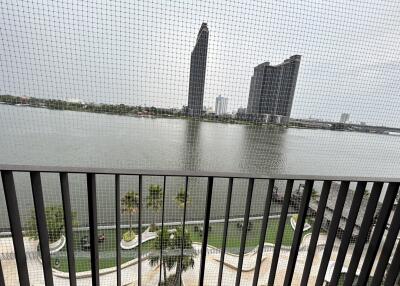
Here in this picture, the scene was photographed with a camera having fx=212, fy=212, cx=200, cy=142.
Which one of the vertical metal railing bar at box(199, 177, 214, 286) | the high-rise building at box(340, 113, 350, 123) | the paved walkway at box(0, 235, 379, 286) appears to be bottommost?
the paved walkway at box(0, 235, 379, 286)

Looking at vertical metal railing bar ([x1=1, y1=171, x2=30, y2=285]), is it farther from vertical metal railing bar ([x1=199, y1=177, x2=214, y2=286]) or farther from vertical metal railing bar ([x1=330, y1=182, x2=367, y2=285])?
vertical metal railing bar ([x1=330, y1=182, x2=367, y2=285])

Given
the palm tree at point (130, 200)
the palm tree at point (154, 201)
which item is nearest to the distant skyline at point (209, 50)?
the palm tree at point (130, 200)

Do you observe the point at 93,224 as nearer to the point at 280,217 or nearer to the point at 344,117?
the point at 280,217

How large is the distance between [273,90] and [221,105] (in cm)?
46

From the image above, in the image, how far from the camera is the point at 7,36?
1.33 meters

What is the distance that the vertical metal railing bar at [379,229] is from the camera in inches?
45.4

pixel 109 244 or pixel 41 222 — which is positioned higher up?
pixel 41 222

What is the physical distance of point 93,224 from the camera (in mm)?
1062

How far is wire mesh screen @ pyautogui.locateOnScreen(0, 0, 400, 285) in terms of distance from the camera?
1326 millimetres

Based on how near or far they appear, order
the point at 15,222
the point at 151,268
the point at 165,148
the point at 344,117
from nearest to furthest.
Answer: the point at 15,222 < the point at 344,117 < the point at 165,148 < the point at 151,268

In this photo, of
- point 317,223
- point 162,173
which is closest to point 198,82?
point 162,173

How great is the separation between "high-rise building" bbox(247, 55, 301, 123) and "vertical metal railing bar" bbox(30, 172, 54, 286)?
1449 mm

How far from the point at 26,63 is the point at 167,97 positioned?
935 mm

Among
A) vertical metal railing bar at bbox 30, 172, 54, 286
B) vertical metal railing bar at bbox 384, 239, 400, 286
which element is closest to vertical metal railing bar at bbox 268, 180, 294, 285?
vertical metal railing bar at bbox 384, 239, 400, 286
